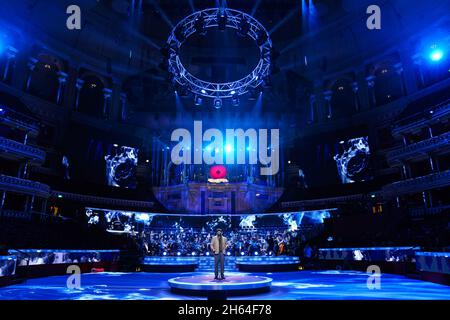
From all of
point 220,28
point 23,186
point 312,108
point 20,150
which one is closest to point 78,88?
point 20,150

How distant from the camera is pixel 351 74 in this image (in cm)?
2852

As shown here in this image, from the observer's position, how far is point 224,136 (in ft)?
103

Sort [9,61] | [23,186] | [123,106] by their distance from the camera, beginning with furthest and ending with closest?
[123,106]
[9,61]
[23,186]


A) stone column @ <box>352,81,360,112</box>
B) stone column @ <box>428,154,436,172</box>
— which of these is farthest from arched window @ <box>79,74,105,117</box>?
stone column @ <box>428,154,436,172</box>

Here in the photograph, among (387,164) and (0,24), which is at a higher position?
(0,24)

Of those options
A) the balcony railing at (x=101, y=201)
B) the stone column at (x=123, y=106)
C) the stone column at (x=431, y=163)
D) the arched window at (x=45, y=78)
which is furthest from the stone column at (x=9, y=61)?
the stone column at (x=431, y=163)

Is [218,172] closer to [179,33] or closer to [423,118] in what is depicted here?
[179,33]

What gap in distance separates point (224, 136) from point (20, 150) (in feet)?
56.3

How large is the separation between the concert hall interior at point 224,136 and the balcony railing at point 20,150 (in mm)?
90

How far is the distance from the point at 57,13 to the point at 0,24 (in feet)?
→ 13.3

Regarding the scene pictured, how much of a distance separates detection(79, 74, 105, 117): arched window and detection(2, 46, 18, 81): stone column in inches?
230

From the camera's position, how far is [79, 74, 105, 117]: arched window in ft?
93.0

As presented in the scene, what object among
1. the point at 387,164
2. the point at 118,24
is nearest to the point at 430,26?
the point at 387,164

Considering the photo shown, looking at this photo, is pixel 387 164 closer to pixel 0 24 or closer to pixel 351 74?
pixel 351 74
